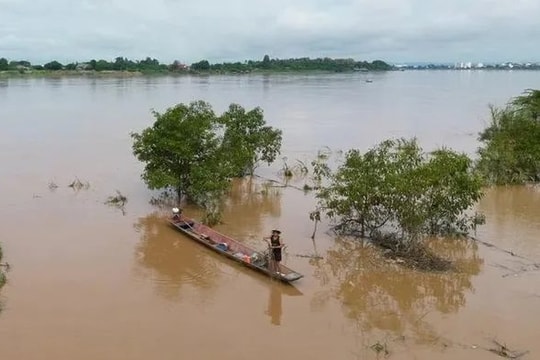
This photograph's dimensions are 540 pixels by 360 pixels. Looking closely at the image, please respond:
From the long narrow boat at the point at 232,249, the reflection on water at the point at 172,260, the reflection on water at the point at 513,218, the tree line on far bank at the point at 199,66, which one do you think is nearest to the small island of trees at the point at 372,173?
the reflection on water at the point at 513,218

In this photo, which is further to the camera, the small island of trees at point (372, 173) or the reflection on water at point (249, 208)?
the reflection on water at point (249, 208)

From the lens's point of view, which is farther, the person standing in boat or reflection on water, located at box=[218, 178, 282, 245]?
reflection on water, located at box=[218, 178, 282, 245]

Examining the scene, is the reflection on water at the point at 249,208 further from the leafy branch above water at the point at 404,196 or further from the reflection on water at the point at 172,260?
the leafy branch above water at the point at 404,196

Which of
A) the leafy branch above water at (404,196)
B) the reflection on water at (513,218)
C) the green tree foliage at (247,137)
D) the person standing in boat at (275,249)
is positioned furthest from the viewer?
the green tree foliage at (247,137)

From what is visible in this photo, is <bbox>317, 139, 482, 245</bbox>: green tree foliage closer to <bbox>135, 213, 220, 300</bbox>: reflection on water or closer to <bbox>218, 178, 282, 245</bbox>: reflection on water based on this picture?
<bbox>218, 178, 282, 245</bbox>: reflection on water

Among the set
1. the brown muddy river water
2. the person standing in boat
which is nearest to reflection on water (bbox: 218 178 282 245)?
the brown muddy river water

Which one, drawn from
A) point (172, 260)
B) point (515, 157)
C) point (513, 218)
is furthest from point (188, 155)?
point (515, 157)
